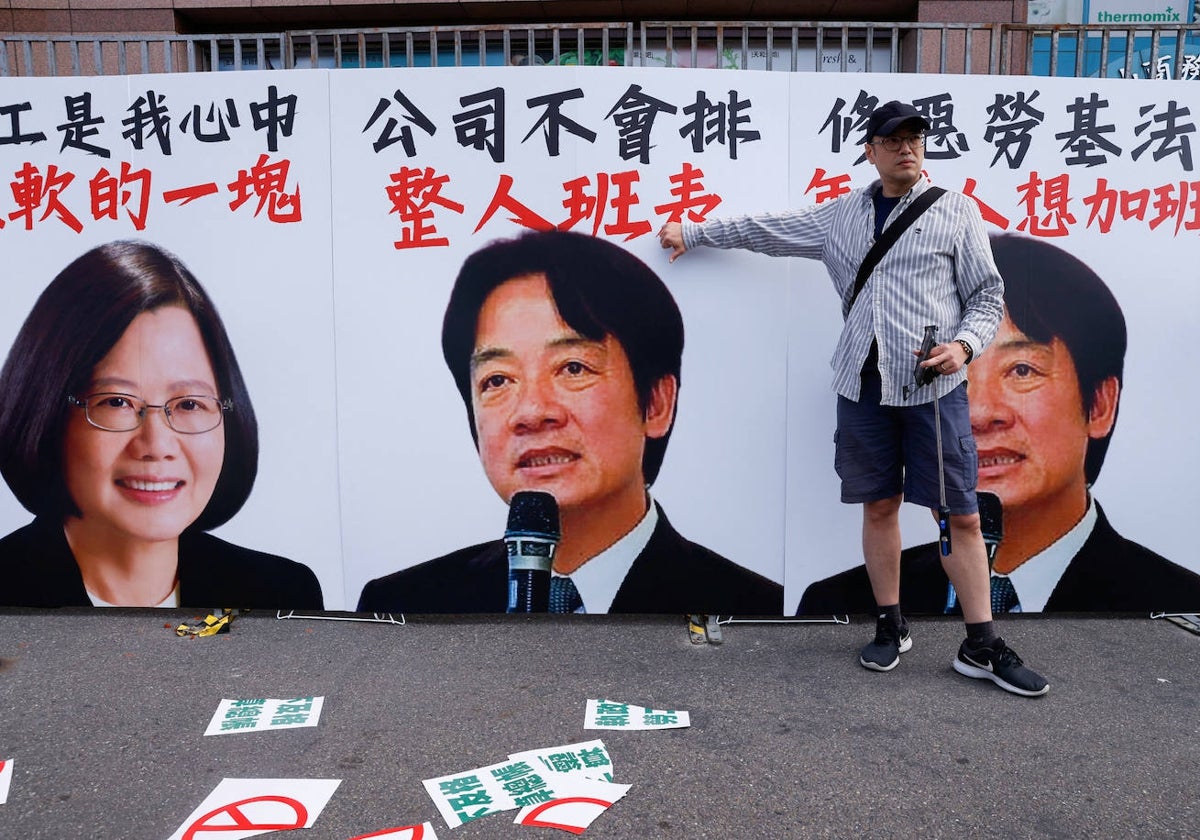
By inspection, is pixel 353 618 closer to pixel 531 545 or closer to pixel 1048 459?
pixel 531 545

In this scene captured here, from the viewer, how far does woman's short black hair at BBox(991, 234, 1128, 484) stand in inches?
140

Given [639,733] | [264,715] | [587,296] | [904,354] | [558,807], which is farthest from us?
[587,296]

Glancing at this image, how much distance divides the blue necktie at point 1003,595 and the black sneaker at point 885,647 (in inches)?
20.3

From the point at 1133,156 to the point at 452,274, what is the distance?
2.68 metres

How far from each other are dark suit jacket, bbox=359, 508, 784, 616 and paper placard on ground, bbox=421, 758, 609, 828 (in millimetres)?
1128

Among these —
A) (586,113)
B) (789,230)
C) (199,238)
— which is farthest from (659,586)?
(199,238)

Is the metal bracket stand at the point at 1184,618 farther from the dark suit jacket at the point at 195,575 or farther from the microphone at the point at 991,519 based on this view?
the dark suit jacket at the point at 195,575

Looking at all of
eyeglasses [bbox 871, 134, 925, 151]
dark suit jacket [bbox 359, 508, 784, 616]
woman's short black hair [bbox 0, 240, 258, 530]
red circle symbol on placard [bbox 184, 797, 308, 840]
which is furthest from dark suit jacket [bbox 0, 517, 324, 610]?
eyeglasses [bbox 871, 134, 925, 151]

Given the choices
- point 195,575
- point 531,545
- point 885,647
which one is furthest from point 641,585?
point 195,575

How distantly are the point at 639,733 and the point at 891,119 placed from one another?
7.04ft

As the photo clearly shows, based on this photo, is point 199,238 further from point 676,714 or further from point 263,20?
point 263,20

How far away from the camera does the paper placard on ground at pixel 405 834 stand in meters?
2.24

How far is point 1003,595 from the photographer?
3703mm

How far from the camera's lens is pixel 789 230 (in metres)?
3.38
